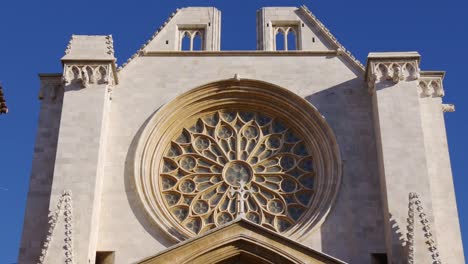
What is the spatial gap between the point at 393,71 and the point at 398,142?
212 cm

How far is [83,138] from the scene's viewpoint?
61.3 feet

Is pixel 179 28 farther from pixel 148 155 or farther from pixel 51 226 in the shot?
pixel 51 226

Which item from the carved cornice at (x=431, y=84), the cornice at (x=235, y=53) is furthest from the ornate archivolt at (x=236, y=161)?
the carved cornice at (x=431, y=84)

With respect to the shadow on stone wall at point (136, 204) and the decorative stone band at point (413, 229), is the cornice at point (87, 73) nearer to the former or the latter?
the shadow on stone wall at point (136, 204)

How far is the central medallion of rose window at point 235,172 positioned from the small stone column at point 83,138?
6.85ft

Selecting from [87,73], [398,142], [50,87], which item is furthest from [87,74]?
[398,142]

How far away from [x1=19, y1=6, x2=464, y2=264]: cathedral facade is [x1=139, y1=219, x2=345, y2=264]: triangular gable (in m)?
0.03

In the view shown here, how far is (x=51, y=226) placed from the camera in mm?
16953

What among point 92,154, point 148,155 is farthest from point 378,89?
point 92,154

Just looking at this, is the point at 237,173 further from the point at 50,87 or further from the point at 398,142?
the point at 50,87

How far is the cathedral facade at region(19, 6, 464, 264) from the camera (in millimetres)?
17328

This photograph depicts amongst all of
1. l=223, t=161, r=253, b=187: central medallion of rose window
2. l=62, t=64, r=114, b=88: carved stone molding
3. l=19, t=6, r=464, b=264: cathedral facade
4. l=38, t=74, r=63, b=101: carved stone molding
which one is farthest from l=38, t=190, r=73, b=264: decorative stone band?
l=223, t=161, r=253, b=187: central medallion of rose window

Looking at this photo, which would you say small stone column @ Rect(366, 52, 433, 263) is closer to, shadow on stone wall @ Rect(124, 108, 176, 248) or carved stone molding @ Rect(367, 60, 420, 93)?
carved stone molding @ Rect(367, 60, 420, 93)

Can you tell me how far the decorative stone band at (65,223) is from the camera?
16.5m
